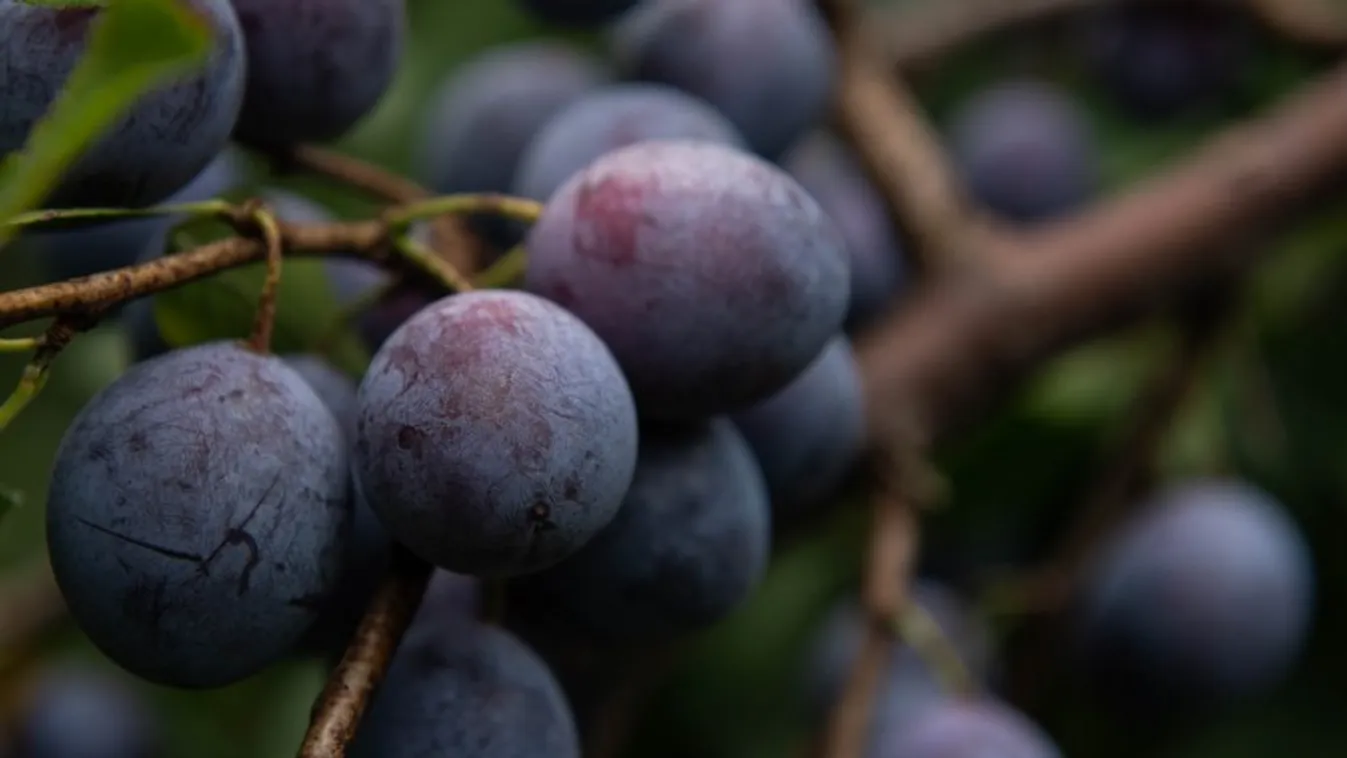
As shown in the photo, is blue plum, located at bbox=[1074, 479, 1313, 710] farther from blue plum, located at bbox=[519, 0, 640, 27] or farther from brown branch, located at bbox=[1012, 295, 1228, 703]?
blue plum, located at bbox=[519, 0, 640, 27]

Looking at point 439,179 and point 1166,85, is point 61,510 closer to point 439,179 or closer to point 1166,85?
point 439,179

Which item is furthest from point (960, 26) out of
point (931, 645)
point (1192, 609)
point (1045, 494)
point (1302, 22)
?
point (931, 645)

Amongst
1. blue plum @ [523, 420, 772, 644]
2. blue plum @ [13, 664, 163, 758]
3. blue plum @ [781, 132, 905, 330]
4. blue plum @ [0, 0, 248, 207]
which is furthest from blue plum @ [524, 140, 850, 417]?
blue plum @ [13, 664, 163, 758]

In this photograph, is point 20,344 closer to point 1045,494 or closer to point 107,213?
point 107,213

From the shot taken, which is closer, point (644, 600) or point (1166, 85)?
point (644, 600)

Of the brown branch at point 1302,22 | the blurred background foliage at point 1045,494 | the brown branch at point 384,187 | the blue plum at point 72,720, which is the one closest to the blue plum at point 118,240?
the brown branch at point 384,187

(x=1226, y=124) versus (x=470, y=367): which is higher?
(x=470, y=367)

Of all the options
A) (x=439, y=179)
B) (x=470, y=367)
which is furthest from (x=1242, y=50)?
(x=470, y=367)

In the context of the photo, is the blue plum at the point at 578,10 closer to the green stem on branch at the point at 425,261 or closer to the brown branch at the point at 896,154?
the brown branch at the point at 896,154
